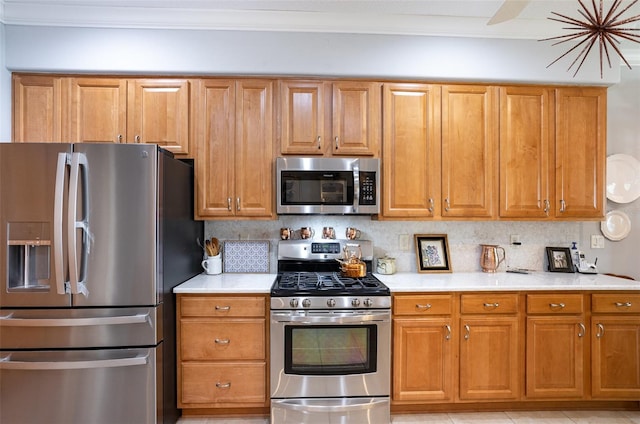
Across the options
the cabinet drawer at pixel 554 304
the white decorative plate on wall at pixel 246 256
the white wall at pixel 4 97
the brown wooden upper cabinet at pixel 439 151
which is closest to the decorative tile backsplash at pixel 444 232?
the white decorative plate on wall at pixel 246 256

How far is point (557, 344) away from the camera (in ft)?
7.66

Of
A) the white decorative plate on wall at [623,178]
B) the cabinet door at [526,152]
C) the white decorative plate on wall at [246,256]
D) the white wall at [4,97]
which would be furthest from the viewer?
the white decorative plate on wall at [623,178]

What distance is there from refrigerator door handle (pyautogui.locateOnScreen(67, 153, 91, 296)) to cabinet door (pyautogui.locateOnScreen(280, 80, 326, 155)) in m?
1.31

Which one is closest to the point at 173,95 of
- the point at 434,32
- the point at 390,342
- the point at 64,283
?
the point at 64,283

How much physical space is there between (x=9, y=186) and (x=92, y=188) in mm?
475

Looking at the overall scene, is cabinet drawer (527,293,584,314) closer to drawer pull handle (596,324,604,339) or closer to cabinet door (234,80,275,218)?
drawer pull handle (596,324,604,339)

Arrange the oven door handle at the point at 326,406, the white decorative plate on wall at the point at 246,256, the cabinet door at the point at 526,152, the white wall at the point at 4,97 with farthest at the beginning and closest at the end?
the white decorative plate on wall at the point at 246,256 → the cabinet door at the point at 526,152 → the white wall at the point at 4,97 → the oven door handle at the point at 326,406

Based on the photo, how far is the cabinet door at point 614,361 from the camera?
234 cm

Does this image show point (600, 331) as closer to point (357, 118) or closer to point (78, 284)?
point (357, 118)

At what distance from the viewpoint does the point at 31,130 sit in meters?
2.45

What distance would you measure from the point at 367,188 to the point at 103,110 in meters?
2.13

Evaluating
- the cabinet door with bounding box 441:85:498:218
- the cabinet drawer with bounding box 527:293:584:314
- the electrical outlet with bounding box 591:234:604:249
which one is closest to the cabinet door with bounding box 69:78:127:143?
the cabinet door with bounding box 441:85:498:218

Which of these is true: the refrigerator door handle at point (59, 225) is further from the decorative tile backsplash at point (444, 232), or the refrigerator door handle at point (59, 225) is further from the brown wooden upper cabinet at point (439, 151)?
the brown wooden upper cabinet at point (439, 151)

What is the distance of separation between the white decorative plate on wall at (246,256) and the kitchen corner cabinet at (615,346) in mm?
2554
